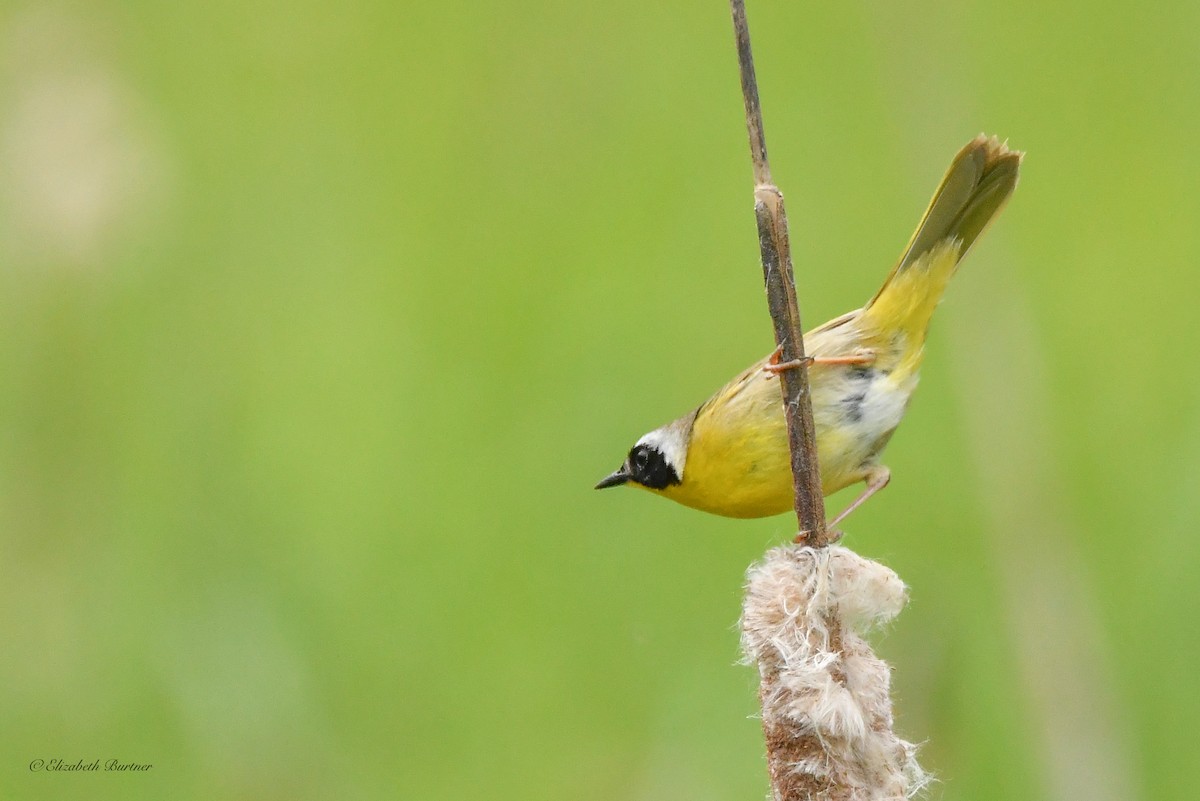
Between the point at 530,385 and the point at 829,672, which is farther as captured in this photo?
the point at 530,385

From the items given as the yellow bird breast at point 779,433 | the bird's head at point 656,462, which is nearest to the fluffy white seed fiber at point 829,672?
the yellow bird breast at point 779,433

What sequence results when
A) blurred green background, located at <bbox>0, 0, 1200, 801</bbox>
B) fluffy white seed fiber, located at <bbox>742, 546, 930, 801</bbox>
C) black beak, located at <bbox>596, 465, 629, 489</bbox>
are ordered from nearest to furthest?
fluffy white seed fiber, located at <bbox>742, 546, 930, 801</bbox>
blurred green background, located at <bbox>0, 0, 1200, 801</bbox>
black beak, located at <bbox>596, 465, 629, 489</bbox>

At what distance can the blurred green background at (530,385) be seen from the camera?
3836 millimetres

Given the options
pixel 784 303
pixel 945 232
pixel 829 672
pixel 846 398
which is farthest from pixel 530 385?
pixel 829 672

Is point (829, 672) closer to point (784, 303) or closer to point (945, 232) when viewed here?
point (784, 303)

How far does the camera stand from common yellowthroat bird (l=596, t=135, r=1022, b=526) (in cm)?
357

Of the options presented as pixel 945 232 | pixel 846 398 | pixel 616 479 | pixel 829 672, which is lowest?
pixel 829 672

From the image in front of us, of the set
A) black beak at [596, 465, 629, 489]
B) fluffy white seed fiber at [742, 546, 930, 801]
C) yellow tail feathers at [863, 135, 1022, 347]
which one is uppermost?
yellow tail feathers at [863, 135, 1022, 347]

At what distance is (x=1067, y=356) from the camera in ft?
19.3

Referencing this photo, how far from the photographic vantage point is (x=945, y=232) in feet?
11.6

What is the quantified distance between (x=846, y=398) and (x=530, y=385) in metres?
2.11

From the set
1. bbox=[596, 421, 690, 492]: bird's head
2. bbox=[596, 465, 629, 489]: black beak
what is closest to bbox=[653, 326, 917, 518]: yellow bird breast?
bbox=[596, 421, 690, 492]: bird's head

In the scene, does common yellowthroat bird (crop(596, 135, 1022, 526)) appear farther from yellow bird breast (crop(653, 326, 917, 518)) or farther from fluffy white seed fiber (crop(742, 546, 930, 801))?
fluffy white seed fiber (crop(742, 546, 930, 801))

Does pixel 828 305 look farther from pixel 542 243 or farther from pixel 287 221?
pixel 287 221
